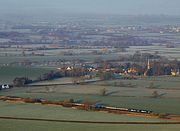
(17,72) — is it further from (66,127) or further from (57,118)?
(66,127)

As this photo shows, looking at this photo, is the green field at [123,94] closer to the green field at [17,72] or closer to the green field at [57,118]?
the green field at [57,118]

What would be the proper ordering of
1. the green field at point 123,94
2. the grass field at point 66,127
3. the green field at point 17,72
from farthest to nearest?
1. the green field at point 17,72
2. the green field at point 123,94
3. the grass field at point 66,127

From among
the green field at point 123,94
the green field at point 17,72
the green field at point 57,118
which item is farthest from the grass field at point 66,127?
the green field at point 17,72

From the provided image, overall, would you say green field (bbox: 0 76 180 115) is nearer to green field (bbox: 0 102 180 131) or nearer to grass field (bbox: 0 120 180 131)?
green field (bbox: 0 102 180 131)

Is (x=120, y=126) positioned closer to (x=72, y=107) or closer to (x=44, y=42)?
(x=72, y=107)

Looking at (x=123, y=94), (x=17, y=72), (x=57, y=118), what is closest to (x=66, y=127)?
(x=57, y=118)

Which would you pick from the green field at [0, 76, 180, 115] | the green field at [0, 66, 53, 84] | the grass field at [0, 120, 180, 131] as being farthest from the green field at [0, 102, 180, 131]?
the green field at [0, 66, 53, 84]

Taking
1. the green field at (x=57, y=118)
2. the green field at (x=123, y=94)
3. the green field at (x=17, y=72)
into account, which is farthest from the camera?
the green field at (x=17, y=72)
